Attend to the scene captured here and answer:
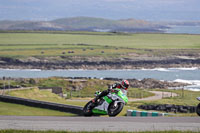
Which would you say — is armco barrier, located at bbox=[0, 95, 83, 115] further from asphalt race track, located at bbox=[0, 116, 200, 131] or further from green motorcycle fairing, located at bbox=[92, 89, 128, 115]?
asphalt race track, located at bbox=[0, 116, 200, 131]

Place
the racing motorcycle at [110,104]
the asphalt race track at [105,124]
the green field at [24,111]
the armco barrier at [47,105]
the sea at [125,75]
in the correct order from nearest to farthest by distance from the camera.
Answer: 1. the asphalt race track at [105,124]
2. the racing motorcycle at [110,104]
3. the green field at [24,111]
4. the armco barrier at [47,105]
5. the sea at [125,75]

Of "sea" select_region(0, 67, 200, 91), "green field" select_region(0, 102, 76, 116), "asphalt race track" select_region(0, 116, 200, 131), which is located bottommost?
"sea" select_region(0, 67, 200, 91)

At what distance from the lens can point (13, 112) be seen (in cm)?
3033

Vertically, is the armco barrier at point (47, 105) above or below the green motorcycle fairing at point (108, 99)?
below

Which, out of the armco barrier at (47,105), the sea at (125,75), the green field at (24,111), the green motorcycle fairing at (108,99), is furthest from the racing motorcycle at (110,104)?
the sea at (125,75)

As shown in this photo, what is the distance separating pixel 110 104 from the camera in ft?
66.7

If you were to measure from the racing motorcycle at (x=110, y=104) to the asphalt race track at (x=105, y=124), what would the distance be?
1.74m

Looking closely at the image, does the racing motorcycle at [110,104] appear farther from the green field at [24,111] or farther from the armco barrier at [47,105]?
the green field at [24,111]

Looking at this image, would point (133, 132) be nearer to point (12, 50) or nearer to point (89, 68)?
point (89, 68)

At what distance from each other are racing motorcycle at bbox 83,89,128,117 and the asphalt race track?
174 cm

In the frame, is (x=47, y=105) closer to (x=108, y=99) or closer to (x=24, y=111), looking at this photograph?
(x=24, y=111)

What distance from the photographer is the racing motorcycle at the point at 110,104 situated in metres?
20.2

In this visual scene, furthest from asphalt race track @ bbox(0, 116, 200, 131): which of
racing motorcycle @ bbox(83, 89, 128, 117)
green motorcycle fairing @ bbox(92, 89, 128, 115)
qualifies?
green motorcycle fairing @ bbox(92, 89, 128, 115)

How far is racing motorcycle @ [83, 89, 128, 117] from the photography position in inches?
794
